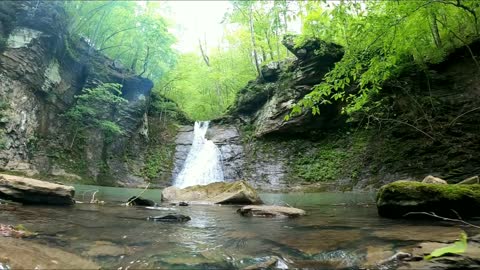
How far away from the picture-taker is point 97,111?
70.2 feet

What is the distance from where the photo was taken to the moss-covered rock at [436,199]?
19.5 feet

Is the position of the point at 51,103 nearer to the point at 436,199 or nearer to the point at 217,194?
the point at 217,194

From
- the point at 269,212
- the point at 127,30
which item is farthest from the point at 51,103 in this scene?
the point at 269,212

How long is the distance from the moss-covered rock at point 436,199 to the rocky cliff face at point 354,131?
705cm

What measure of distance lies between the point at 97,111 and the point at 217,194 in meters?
14.1

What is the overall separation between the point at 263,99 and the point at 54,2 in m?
14.6

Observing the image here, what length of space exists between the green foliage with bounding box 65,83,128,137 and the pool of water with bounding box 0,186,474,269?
48.3 feet

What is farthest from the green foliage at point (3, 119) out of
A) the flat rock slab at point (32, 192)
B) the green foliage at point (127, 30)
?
the flat rock slab at point (32, 192)

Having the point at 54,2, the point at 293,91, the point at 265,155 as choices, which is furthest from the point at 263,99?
the point at 54,2

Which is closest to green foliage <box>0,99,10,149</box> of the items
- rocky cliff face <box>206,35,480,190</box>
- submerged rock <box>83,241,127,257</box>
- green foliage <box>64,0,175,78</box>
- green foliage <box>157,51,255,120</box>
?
green foliage <box>64,0,175,78</box>

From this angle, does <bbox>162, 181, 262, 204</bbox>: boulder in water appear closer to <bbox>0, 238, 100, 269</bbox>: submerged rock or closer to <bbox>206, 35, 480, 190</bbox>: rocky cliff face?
<bbox>0, 238, 100, 269</bbox>: submerged rock

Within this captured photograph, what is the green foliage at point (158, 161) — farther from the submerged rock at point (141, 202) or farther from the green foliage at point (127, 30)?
the submerged rock at point (141, 202)

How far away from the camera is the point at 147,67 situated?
2684 centimetres

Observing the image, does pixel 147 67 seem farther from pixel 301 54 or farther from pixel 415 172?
pixel 415 172
